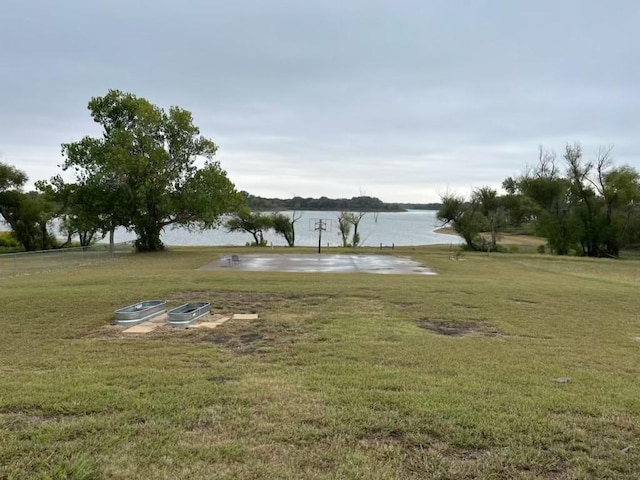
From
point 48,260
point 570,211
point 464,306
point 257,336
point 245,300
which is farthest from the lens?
point 570,211

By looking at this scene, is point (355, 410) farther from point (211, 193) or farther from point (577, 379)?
point (211, 193)

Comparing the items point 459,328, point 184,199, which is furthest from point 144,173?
point 459,328

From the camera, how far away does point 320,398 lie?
3.55m

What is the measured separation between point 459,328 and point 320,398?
12.5ft

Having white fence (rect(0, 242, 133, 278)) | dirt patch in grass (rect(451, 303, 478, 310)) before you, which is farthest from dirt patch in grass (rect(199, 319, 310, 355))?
white fence (rect(0, 242, 133, 278))

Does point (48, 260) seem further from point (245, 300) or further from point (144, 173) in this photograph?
point (245, 300)

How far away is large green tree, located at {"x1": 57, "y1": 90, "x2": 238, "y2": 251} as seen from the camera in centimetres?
2452

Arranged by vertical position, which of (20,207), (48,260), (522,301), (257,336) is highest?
(20,207)

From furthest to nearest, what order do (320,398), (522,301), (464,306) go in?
(522,301) → (464,306) → (320,398)

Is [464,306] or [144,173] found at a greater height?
[144,173]

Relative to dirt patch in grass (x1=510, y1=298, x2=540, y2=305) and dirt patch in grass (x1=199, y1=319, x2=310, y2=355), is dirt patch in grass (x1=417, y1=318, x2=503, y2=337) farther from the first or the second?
dirt patch in grass (x1=510, y1=298, x2=540, y2=305)

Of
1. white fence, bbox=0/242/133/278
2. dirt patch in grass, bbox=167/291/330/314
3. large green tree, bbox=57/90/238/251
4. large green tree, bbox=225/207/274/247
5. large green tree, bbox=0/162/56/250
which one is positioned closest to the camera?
dirt patch in grass, bbox=167/291/330/314

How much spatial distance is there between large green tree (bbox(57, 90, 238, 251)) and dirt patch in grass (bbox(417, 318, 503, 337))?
19699 mm

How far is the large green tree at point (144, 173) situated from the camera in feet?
80.4
